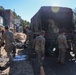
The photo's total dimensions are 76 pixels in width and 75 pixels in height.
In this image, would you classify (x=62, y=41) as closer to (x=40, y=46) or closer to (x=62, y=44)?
(x=62, y=44)

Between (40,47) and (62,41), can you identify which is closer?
(40,47)

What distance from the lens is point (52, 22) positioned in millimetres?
14750

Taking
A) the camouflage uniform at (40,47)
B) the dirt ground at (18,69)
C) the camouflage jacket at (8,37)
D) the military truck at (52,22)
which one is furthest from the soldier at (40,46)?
the military truck at (52,22)

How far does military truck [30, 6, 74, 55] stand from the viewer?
13578mm

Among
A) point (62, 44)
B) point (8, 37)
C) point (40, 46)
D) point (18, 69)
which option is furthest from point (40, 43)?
point (8, 37)

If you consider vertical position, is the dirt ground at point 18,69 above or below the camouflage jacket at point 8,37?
below

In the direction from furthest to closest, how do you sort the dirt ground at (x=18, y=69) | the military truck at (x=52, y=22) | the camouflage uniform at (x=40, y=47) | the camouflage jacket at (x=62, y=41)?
the military truck at (x=52, y=22) < the camouflage jacket at (x=62, y=41) < the camouflage uniform at (x=40, y=47) < the dirt ground at (x=18, y=69)

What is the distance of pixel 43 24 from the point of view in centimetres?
1462

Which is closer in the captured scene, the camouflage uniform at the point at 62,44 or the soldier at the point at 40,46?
the soldier at the point at 40,46

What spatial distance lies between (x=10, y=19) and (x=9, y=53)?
175 feet

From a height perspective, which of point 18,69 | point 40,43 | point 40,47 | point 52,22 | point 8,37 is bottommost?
point 18,69

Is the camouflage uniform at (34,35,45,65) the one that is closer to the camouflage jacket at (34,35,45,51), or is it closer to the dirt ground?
the camouflage jacket at (34,35,45,51)

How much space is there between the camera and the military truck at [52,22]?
44.5ft

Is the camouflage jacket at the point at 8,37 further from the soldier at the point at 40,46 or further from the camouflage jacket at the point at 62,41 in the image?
the camouflage jacket at the point at 62,41
